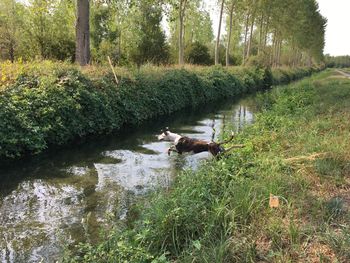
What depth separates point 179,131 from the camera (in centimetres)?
1284

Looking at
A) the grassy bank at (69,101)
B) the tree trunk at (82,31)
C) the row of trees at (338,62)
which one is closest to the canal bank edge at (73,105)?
the grassy bank at (69,101)

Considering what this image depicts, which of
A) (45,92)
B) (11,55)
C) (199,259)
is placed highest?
(11,55)

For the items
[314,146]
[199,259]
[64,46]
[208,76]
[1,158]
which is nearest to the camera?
[199,259]

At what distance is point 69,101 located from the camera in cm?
1057

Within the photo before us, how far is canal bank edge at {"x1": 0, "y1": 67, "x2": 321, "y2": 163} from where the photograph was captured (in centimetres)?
864

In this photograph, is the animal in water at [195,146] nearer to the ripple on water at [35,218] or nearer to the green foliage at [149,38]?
the ripple on water at [35,218]

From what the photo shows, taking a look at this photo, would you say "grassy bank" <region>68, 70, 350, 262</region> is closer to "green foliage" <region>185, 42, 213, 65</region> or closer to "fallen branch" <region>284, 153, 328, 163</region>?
"fallen branch" <region>284, 153, 328, 163</region>

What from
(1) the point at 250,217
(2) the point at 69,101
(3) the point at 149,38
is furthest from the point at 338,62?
(1) the point at 250,217

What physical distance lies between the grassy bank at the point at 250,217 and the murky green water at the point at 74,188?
53cm

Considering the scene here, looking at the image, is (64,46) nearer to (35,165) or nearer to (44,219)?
(35,165)

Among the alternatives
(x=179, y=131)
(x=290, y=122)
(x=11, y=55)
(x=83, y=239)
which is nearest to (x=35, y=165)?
(x=83, y=239)

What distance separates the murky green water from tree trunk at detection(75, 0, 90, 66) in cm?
552

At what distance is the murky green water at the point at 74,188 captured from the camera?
4.92 meters

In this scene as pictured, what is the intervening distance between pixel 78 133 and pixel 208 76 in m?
15.6
